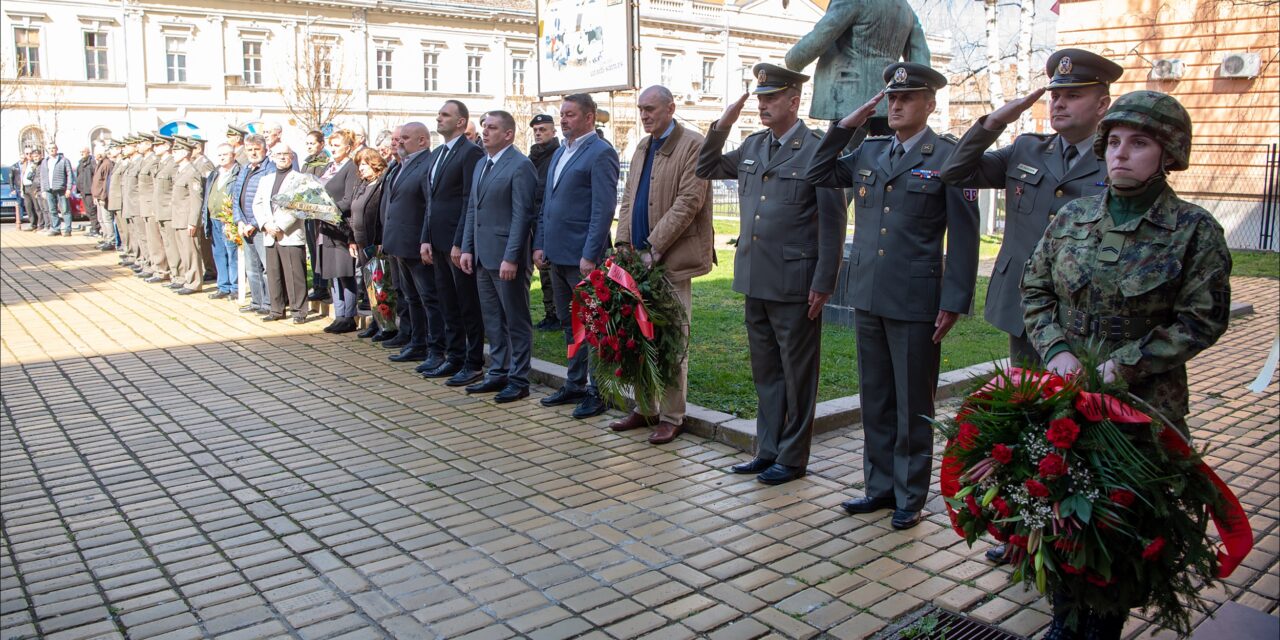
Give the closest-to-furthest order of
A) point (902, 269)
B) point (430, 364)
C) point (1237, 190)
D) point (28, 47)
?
point (902, 269) → point (430, 364) → point (1237, 190) → point (28, 47)

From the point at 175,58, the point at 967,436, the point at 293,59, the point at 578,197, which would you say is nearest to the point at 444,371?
the point at 578,197

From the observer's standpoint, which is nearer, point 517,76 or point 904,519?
point 904,519

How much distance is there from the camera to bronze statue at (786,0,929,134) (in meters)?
6.65

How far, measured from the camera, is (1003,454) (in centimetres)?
320

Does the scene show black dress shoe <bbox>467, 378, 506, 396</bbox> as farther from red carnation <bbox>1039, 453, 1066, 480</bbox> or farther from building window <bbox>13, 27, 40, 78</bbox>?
building window <bbox>13, 27, 40, 78</bbox>

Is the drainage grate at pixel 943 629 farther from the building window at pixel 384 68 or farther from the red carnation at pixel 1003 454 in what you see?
the building window at pixel 384 68

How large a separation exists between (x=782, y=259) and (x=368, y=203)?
19.3 feet

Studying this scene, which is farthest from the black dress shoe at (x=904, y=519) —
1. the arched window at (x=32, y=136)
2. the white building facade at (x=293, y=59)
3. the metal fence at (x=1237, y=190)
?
the arched window at (x=32, y=136)

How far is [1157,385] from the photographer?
137 inches

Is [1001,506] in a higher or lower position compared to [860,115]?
lower

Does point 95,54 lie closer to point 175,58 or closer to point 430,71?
point 175,58

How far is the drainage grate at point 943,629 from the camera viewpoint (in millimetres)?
4059

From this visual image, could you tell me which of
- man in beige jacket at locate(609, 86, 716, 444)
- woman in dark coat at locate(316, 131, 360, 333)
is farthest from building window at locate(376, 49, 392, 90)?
man in beige jacket at locate(609, 86, 716, 444)

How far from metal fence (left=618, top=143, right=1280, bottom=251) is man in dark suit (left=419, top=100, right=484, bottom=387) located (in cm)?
1168
